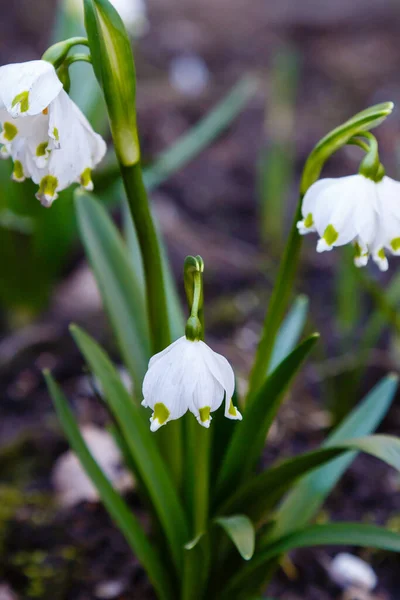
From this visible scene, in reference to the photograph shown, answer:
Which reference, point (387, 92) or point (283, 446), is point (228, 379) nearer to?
point (283, 446)

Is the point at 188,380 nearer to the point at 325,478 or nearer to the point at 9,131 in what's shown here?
the point at 9,131

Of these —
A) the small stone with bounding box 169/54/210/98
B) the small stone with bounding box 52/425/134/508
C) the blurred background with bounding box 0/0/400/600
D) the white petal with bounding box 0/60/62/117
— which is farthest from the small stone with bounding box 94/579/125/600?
the small stone with bounding box 169/54/210/98

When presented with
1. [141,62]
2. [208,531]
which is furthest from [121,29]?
[141,62]

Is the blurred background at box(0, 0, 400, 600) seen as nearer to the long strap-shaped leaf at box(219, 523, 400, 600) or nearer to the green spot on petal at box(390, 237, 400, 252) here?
the long strap-shaped leaf at box(219, 523, 400, 600)

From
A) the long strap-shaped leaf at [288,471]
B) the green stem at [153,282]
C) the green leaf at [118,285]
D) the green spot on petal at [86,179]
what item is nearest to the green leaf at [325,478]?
the long strap-shaped leaf at [288,471]

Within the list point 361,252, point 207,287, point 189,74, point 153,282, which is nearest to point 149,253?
point 153,282

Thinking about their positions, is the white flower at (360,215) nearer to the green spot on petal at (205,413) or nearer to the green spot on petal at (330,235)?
the green spot on petal at (330,235)

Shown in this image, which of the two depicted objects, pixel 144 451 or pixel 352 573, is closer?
pixel 144 451

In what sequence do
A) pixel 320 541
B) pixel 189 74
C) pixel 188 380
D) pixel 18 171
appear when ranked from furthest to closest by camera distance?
1. pixel 189 74
2. pixel 320 541
3. pixel 18 171
4. pixel 188 380
